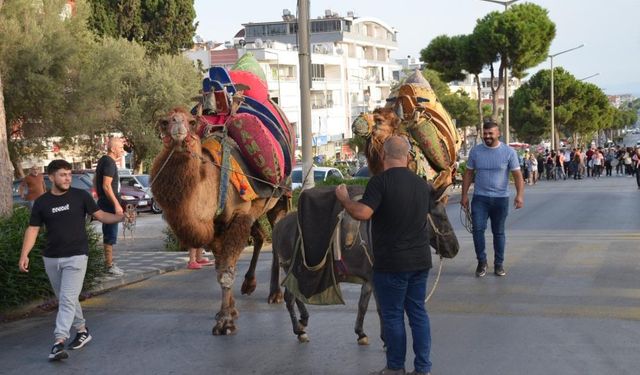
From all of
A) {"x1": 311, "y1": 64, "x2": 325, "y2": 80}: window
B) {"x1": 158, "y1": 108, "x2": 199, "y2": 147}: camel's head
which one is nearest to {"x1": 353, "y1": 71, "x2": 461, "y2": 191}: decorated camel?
{"x1": 158, "y1": 108, "x2": 199, "y2": 147}: camel's head

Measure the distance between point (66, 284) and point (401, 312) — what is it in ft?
11.0

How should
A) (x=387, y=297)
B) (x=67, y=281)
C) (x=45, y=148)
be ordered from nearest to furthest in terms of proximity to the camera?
(x=387, y=297) < (x=67, y=281) < (x=45, y=148)

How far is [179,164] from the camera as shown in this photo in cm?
955

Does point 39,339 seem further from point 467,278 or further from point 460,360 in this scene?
point 467,278

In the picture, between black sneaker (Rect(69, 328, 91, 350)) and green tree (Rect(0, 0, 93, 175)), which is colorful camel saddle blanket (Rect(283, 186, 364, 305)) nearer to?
black sneaker (Rect(69, 328, 91, 350))

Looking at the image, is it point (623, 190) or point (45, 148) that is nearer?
point (623, 190)

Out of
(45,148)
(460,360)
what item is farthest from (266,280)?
(45,148)

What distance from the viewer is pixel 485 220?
41.6 ft

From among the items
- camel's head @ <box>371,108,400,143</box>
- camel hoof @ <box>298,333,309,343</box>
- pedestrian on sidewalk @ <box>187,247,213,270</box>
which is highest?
camel's head @ <box>371,108,400,143</box>

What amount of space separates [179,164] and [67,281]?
5.40ft

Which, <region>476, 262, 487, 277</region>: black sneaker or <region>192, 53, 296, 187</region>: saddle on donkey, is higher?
<region>192, 53, 296, 187</region>: saddle on donkey

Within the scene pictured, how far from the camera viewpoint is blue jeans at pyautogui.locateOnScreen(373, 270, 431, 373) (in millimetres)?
7137

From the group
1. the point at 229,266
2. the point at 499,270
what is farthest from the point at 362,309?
the point at 499,270

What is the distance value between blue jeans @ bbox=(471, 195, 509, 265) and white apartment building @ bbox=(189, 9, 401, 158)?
51977mm
